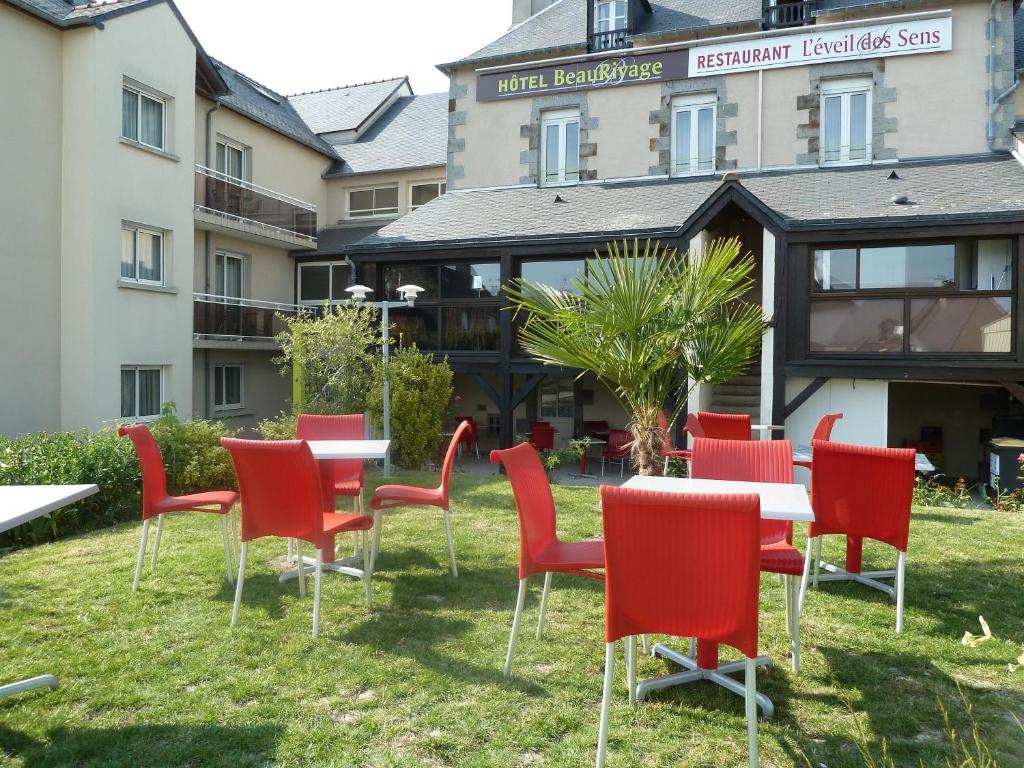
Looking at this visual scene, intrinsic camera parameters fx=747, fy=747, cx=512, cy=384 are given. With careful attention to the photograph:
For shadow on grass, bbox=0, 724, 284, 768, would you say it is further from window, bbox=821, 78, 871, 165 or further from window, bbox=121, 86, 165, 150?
window, bbox=821, 78, 871, 165

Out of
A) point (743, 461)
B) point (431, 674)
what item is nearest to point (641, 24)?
point (743, 461)

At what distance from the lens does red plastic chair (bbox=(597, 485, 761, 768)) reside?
2664 millimetres

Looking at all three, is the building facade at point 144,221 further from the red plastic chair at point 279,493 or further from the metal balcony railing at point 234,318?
the red plastic chair at point 279,493

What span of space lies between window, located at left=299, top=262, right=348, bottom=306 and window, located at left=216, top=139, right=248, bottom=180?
9.29ft

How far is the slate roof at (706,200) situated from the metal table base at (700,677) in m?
8.86

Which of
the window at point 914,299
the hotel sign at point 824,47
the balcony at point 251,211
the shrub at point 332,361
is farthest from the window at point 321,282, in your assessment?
the window at point 914,299

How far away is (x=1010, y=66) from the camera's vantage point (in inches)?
485

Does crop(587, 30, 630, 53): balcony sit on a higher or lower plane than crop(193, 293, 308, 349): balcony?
higher

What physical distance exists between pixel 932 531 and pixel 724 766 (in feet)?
15.6

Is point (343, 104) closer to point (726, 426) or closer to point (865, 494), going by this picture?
point (726, 426)

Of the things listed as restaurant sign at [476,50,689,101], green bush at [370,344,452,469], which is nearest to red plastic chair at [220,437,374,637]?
green bush at [370,344,452,469]

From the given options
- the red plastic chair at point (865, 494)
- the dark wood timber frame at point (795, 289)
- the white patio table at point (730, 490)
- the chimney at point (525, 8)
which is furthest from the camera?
the chimney at point (525, 8)

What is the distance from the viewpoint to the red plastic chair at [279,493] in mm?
4129

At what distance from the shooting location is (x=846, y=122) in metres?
13.5
